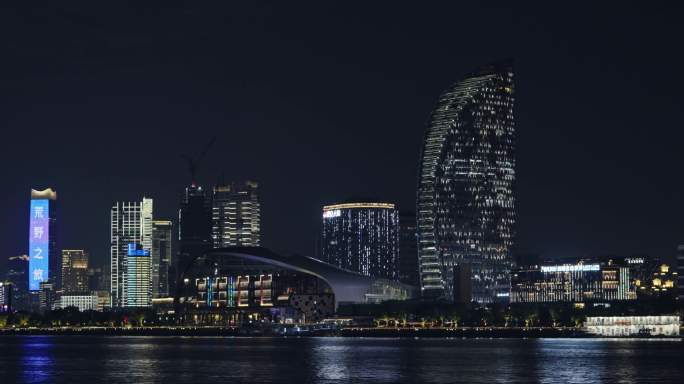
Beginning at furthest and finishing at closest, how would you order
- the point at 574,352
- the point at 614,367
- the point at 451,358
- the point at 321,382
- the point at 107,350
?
1. the point at 107,350
2. the point at 574,352
3. the point at 451,358
4. the point at 614,367
5. the point at 321,382

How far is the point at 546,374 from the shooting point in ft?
392

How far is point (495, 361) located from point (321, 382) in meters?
37.1

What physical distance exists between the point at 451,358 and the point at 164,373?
136 ft

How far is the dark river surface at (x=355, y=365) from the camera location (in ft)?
377

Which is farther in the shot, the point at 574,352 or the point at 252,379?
the point at 574,352

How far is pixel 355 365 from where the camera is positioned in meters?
136

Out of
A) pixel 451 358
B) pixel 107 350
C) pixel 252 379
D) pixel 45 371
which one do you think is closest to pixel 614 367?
pixel 451 358

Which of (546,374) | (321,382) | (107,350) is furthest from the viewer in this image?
(107,350)

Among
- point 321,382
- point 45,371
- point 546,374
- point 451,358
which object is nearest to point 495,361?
point 451,358

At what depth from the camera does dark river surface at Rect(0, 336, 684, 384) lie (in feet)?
377

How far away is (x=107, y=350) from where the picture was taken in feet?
624

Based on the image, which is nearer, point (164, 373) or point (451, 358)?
point (164, 373)

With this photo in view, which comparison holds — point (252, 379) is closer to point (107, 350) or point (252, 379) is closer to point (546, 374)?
point (546, 374)

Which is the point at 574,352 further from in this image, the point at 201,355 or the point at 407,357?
the point at 201,355
